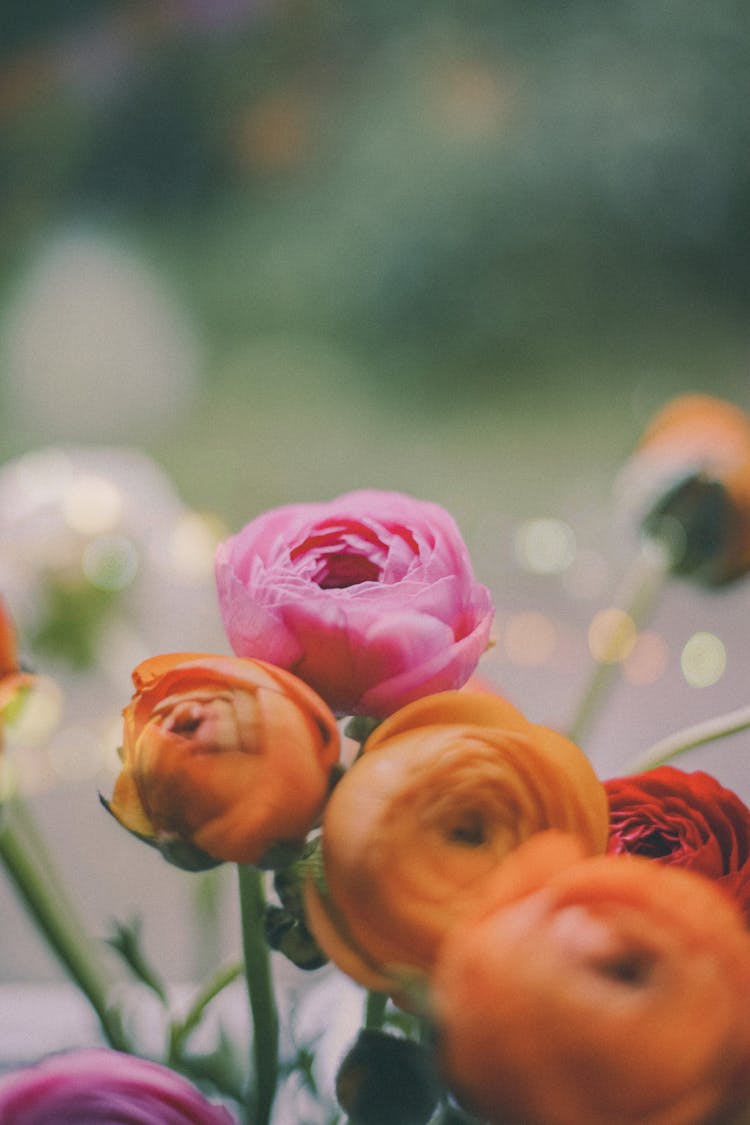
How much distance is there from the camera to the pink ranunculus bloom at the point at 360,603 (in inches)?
7.6

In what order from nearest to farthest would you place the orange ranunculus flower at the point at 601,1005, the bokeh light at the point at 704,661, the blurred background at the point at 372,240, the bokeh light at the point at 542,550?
1. the orange ranunculus flower at the point at 601,1005
2. the bokeh light at the point at 704,661
3. the bokeh light at the point at 542,550
4. the blurred background at the point at 372,240

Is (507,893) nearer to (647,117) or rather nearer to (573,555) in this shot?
(573,555)

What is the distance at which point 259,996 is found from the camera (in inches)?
8.3

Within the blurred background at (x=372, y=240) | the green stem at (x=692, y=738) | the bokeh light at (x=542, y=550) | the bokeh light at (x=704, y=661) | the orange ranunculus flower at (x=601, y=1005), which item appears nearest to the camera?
the orange ranunculus flower at (x=601, y=1005)

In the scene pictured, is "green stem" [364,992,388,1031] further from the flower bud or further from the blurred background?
the blurred background

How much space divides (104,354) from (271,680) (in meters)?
1.14

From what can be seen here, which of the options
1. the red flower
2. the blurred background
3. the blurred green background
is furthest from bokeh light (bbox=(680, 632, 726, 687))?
the blurred green background

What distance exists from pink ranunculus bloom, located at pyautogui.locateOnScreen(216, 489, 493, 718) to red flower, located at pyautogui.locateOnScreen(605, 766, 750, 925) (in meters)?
0.04

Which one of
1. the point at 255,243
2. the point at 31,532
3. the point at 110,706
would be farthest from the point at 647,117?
the point at 31,532

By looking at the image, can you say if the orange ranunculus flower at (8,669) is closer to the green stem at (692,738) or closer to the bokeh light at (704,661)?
the green stem at (692,738)

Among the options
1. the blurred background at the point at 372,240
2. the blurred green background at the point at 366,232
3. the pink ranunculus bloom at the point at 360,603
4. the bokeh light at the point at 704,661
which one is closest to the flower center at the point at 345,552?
the pink ranunculus bloom at the point at 360,603

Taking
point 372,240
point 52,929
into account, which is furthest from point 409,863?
point 372,240

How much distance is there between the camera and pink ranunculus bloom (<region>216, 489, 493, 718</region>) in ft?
0.63

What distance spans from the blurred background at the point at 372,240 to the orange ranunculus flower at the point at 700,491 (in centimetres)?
50
